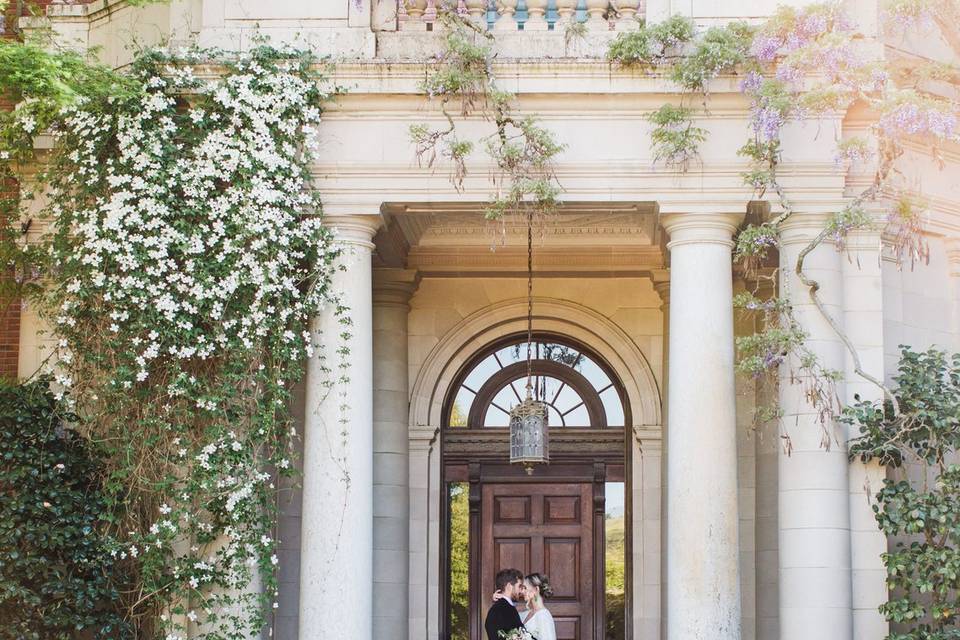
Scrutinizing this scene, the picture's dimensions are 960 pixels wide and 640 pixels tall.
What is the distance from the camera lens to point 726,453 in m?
11.8

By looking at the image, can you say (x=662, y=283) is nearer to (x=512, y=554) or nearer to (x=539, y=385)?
(x=539, y=385)

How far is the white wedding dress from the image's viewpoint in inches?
488

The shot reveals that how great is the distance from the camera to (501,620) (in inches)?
482

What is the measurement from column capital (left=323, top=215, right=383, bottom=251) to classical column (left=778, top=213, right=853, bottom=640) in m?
3.67

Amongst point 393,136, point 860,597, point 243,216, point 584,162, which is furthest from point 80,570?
point 860,597

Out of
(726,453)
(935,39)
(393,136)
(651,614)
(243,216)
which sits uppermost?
(935,39)

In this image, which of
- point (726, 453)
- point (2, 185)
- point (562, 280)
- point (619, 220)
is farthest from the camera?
point (562, 280)

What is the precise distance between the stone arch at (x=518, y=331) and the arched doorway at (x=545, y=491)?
151 mm

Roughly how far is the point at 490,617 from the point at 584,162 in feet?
13.3

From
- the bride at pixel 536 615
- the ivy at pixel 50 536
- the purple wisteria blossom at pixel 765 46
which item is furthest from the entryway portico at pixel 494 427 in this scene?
the ivy at pixel 50 536

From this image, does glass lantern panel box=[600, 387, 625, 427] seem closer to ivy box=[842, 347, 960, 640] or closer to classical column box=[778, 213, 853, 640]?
classical column box=[778, 213, 853, 640]

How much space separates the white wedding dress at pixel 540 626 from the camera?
12.4 meters

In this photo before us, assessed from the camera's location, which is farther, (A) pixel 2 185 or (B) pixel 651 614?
(B) pixel 651 614

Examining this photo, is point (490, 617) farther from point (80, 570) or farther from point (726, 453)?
point (80, 570)
